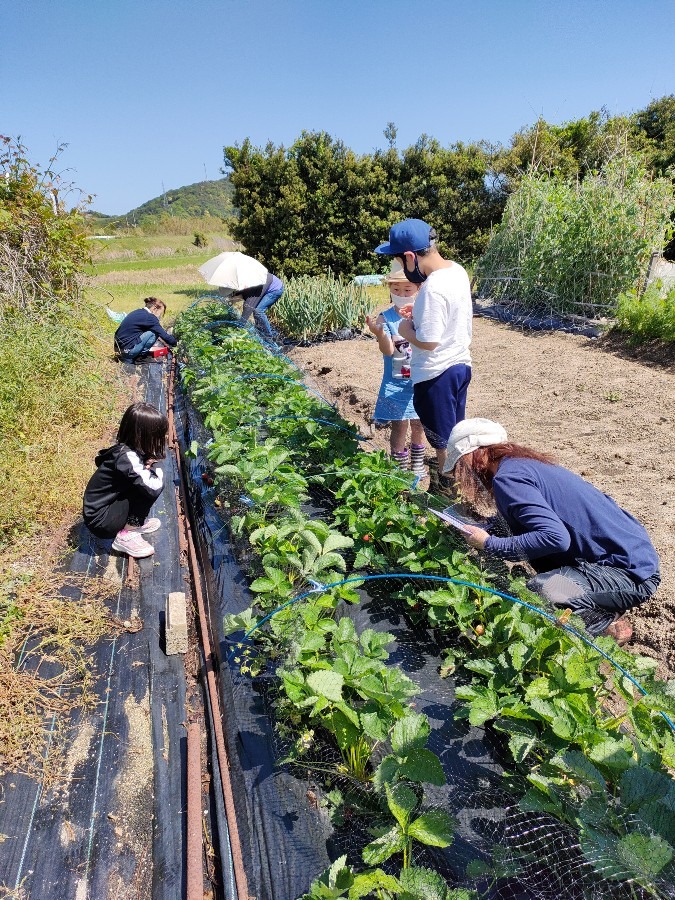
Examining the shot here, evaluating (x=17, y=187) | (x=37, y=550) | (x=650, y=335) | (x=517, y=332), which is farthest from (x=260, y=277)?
(x=37, y=550)

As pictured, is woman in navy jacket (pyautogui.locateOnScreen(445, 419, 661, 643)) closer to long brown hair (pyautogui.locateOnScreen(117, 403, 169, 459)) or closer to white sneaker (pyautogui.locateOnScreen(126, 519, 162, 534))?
long brown hair (pyautogui.locateOnScreen(117, 403, 169, 459))

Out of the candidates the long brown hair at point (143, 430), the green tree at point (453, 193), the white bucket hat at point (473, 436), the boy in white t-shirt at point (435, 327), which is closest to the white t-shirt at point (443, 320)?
the boy in white t-shirt at point (435, 327)

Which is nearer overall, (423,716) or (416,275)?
(423,716)

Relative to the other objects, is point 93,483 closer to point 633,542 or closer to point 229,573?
point 229,573

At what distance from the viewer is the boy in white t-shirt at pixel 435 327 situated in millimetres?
2588

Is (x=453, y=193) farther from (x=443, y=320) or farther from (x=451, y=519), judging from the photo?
(x=451, y=519)

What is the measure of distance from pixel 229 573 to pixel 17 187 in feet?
16.6

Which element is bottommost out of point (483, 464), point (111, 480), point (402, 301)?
point (111, 480)

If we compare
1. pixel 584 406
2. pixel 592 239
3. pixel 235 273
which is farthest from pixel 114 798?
pixel 592 239

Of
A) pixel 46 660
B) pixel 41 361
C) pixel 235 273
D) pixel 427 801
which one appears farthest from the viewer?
pixel 235 273

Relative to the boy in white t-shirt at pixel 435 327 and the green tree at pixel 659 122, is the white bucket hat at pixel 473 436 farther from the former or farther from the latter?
the green tree at pixel 659 122

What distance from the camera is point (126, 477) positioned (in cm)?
268

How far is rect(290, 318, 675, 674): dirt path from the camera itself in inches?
121

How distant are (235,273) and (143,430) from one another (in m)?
4.81
